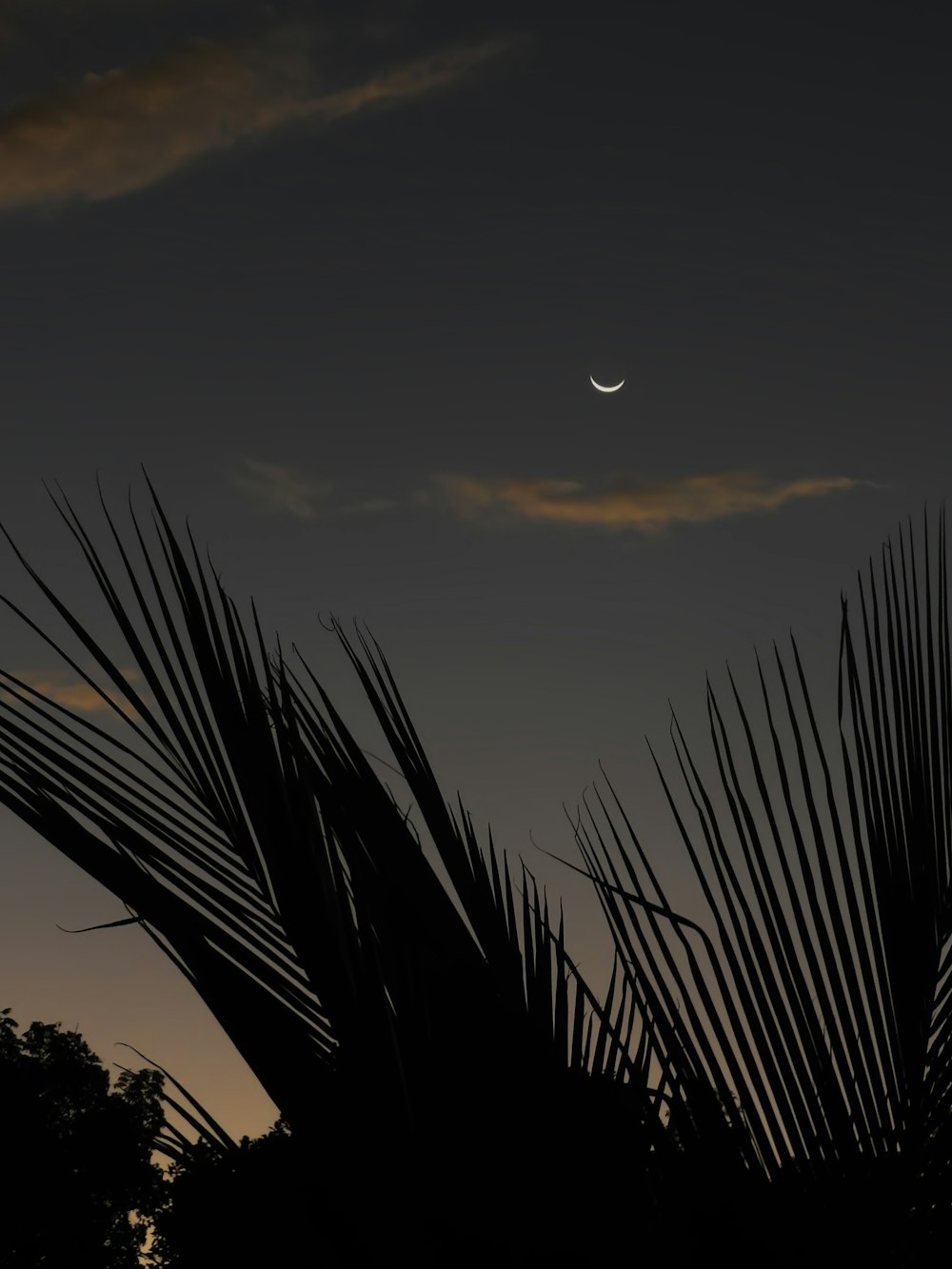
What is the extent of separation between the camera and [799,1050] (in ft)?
5.31

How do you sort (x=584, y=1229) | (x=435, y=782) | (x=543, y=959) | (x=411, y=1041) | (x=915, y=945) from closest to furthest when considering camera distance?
(x=584, y=1229)
(x=411, y=1041)
(x=915, y=945)
(x=543, y=959)
(x=435, y=782)

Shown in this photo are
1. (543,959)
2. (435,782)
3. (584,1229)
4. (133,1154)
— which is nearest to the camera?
(584,1229)

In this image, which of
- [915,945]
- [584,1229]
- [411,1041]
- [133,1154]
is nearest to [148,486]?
[411,1041]

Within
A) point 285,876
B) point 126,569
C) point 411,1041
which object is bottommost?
point 411,1041

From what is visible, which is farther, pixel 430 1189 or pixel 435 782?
pixel 435 782

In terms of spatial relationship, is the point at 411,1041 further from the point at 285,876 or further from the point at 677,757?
the point at 677,757

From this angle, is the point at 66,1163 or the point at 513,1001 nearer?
the point at 513,1001

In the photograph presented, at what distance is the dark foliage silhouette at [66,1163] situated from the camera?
140 ft

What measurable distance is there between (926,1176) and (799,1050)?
242 mm

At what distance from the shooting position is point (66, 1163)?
44.3 m

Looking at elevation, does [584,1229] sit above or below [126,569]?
below

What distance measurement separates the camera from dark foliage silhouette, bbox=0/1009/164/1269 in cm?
4266

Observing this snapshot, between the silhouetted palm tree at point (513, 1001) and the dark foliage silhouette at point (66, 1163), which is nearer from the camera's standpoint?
the silhouetted palm tree at point (513, 1001)

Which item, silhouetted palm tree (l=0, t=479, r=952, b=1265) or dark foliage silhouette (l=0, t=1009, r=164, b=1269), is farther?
dark foliage silhouette (l=0, t=1009, r=164, b=1269)
